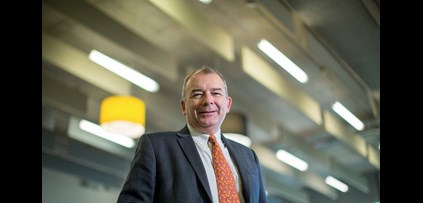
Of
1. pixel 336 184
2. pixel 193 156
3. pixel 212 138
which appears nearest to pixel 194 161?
pixel 193 156

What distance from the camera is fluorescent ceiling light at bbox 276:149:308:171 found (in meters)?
9.78

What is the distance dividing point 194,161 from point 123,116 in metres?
3.96

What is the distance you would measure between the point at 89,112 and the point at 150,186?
694 centimetres

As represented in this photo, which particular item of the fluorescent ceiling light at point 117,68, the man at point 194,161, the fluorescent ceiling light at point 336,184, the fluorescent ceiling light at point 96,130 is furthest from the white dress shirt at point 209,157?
the fluorescent ceiling light at point 336,184

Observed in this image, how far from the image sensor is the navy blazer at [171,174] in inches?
64.4

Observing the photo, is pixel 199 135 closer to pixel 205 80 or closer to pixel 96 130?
pixel 205 80

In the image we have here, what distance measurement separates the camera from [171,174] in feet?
5.52

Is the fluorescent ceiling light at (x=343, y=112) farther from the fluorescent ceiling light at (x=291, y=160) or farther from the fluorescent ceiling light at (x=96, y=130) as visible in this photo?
the fluorescent ceiling light at (x=96, y=130)
